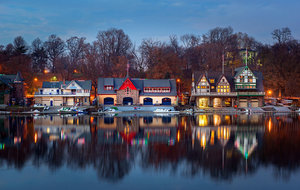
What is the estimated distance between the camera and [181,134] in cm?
2997

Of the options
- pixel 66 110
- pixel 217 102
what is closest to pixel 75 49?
pixel 66 110

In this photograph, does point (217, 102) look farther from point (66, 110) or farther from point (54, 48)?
point (54, 48)

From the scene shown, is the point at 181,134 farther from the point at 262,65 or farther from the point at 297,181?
the point at 262,65

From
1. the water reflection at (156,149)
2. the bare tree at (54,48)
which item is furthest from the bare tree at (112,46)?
the water reflection at (156,149)

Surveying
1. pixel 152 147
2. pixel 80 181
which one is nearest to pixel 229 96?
pixel 152 147

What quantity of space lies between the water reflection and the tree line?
37.8 m

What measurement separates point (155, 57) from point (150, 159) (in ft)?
184

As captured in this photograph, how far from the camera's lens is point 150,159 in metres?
20.6

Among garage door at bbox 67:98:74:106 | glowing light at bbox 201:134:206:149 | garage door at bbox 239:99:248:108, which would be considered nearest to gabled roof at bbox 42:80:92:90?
garage door at bbox 67:98:74:106

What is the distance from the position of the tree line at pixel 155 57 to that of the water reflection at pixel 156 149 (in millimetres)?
37814

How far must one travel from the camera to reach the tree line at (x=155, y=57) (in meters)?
70.1

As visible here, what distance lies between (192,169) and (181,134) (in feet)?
38.1

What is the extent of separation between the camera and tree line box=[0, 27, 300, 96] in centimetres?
7006

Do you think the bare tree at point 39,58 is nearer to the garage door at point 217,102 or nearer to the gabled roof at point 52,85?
the gabled roof at point 52,85
